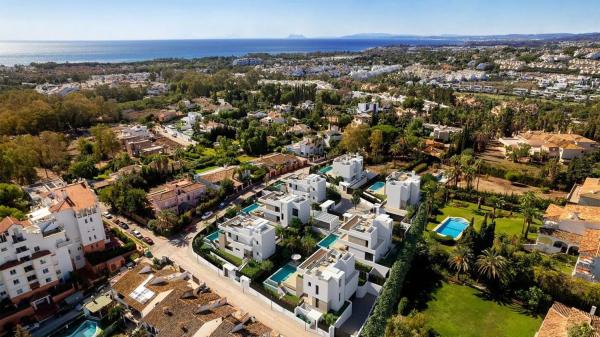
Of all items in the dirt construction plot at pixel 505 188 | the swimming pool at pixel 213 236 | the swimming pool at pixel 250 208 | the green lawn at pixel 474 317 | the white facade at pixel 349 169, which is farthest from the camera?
the white facade at pixel 349 169

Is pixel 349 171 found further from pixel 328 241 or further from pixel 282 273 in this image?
pixel 282 273

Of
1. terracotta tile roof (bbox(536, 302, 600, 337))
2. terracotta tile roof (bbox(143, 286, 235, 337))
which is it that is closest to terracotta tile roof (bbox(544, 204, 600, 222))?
terracotta tile roof (bbox(536, 302, 600, 337))

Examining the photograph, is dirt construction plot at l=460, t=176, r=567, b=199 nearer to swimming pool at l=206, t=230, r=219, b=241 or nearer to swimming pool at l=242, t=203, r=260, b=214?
swimming pool at l=242, t=203, r=260, b=214

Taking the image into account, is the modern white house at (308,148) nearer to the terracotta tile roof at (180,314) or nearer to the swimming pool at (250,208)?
the swimming pool at (250,208)

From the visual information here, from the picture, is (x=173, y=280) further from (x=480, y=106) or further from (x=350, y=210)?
(x=480, y=106)

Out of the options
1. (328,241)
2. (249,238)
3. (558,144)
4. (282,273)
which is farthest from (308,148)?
(558,144)

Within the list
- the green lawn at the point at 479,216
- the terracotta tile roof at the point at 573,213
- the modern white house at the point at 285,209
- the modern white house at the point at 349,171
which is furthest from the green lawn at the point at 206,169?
the terracotta tile roof at the point at 573,213
